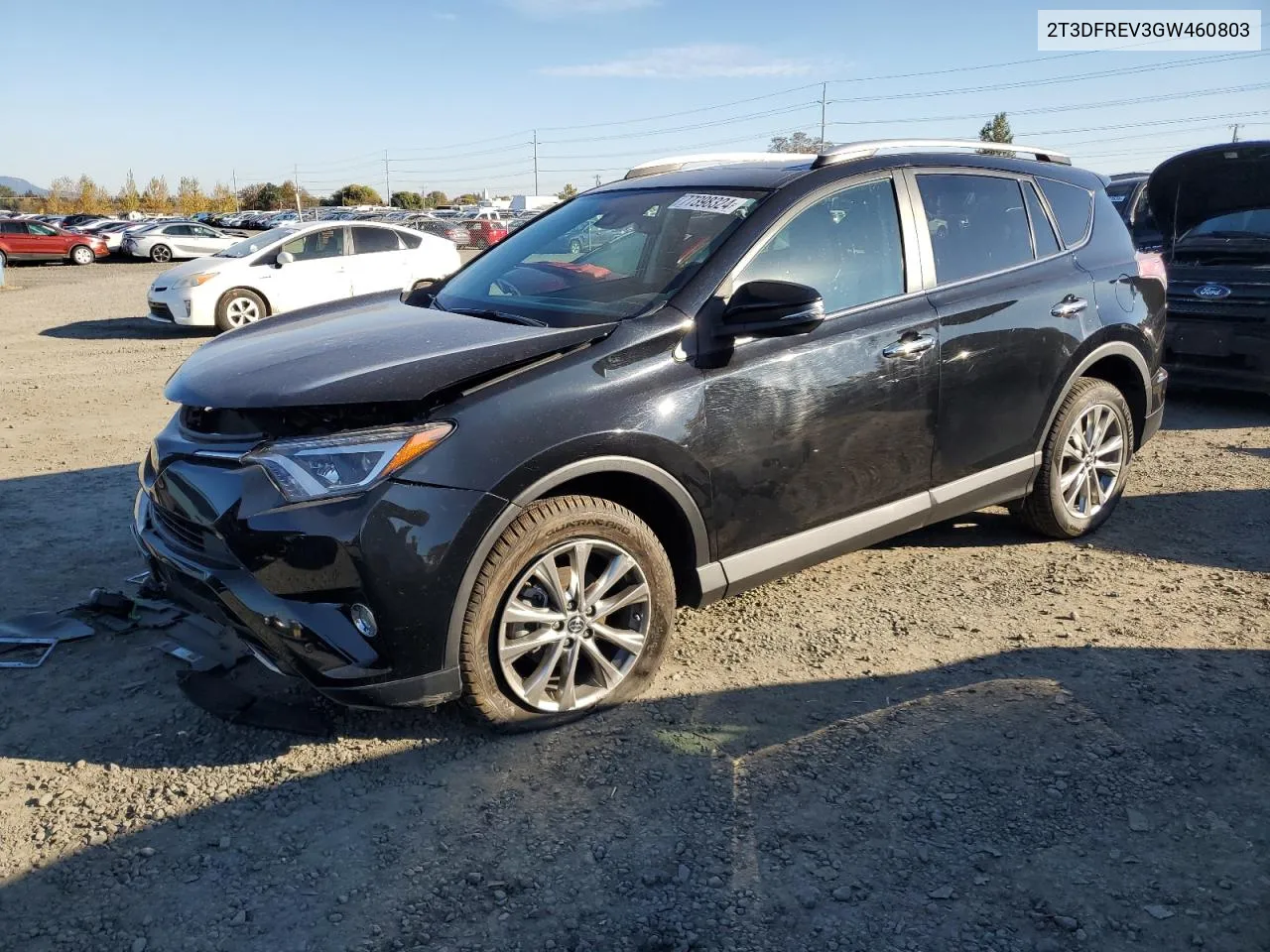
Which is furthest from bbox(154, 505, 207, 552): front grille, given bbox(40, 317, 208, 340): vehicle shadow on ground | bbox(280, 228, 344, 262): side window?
bbox(40, 317, 208, 340): vehicle shadow on ground

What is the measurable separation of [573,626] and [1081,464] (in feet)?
9.97

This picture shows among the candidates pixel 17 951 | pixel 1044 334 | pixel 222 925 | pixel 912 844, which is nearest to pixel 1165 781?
pixel 912 844

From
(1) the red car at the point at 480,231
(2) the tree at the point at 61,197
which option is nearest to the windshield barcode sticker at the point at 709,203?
(1) the red car at the point at 480,231

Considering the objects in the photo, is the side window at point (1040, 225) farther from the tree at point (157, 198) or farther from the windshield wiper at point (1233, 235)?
the tree at point (157, 198)

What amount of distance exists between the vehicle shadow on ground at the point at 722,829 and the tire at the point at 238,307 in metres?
10.8

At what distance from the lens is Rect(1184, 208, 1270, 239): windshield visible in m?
7.92

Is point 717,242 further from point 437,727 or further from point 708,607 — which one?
point 437,727

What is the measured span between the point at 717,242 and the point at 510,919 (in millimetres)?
2424

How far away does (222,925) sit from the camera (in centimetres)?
248

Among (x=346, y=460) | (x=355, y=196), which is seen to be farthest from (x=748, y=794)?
(x=355, y=196)

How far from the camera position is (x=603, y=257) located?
415 centimetres

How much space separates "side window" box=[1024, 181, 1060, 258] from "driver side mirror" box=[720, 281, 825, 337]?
1.83 metres

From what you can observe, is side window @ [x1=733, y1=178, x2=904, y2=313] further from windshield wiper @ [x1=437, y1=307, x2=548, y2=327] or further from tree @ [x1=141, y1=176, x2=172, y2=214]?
tree @ [x1=141, y1=176, x2=172, y2=214]

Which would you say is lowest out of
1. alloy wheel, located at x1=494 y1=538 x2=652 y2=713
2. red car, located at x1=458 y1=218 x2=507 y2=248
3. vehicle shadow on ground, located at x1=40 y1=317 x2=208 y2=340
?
alloy wheel, located at x1=494 y1=538 x2=652 y2=713
